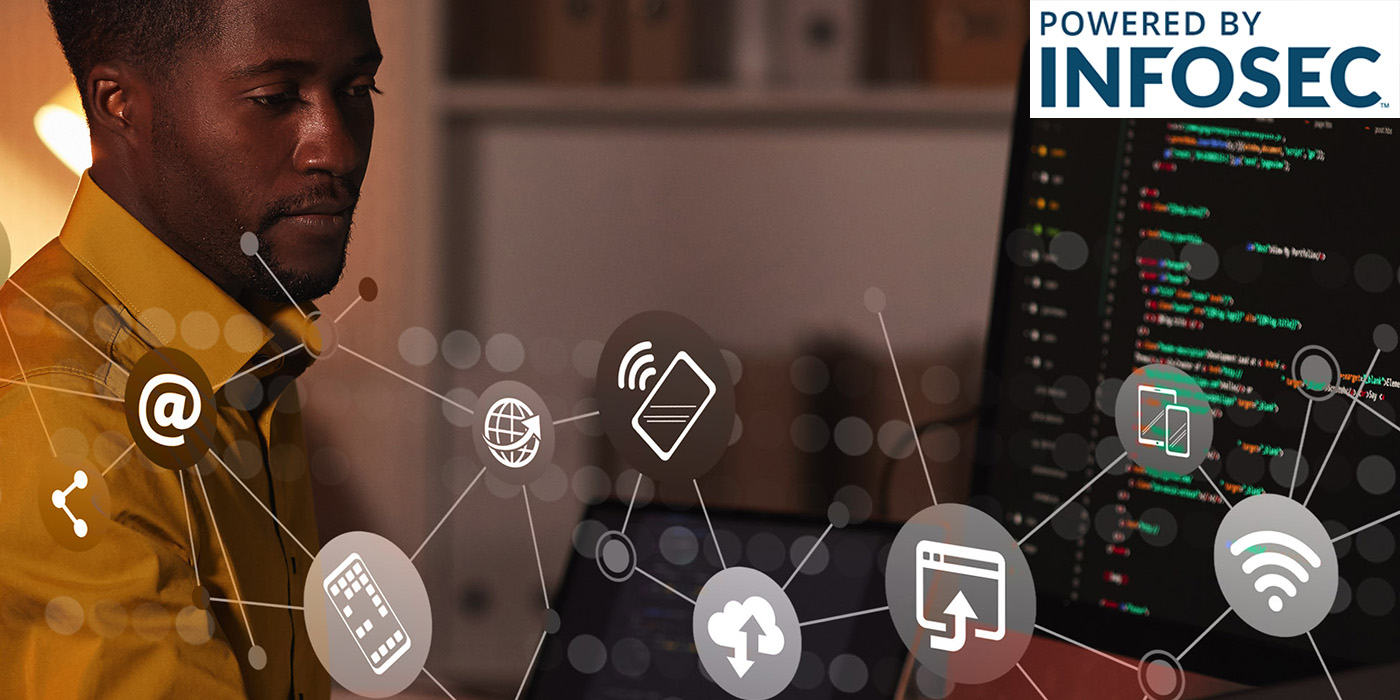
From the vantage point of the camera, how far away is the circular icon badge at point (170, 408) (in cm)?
47

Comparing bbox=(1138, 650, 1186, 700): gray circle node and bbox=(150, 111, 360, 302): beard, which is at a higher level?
bbox=(150, 111, 360, 302): beard

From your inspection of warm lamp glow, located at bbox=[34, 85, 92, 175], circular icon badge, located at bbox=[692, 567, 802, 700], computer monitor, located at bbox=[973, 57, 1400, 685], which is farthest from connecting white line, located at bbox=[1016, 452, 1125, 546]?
warm lamp glow, located at bbox=[34, 85, 92, 175]

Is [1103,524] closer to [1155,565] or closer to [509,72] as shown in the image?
[1155,565]

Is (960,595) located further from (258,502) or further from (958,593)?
(258,502)

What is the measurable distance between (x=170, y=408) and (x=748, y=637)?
263mm

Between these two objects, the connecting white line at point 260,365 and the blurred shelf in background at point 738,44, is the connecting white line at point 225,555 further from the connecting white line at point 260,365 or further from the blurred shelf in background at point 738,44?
the blurred shelf in background at point 738,44

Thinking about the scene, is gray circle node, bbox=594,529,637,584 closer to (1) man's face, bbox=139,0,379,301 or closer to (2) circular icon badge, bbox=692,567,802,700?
(2) circular icon badge, bbox=692,567,802,700

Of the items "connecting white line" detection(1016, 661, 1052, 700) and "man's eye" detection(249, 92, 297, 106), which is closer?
"man's eye" detection(249, 92, 297, 106)

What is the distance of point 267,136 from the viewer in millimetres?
464

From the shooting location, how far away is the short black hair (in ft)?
1.51

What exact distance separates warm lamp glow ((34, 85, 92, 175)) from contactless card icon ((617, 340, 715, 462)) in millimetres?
264

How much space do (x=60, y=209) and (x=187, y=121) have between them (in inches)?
3.6

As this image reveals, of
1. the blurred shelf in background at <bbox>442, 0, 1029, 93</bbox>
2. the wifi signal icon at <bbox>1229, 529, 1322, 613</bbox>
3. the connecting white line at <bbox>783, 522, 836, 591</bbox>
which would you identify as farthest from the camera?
the blurred shelf in background at <bbox>442, 0, 1029, 93</bbox>

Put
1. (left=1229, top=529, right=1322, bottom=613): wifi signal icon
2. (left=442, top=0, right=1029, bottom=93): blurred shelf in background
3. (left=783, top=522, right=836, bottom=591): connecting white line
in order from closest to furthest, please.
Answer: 1. (left=1229, top=529, right=1322, bottom=613): wifi signal icon
2. (left=783, top=522, right=836, bottom=591): connecting white line
3. (left=442, top=0, right=1029, bottom=93): blurred shelf in background
